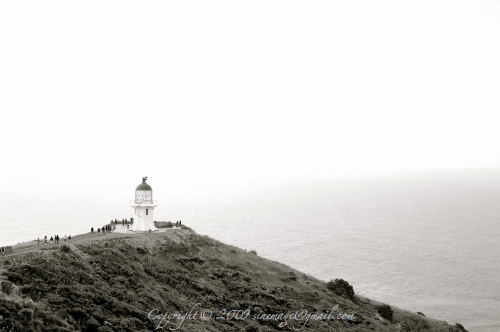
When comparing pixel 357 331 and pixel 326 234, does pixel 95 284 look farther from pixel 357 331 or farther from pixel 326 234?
pixel 326 234

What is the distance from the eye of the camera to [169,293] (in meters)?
29.3

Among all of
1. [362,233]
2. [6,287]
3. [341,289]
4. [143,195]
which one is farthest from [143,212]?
[362,233]

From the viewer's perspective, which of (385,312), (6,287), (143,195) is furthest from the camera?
(143,195)

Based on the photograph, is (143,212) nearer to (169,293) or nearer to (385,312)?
(169,293)

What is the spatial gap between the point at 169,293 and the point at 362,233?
77840mm

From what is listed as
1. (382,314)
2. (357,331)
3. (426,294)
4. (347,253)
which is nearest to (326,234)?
(347,253)

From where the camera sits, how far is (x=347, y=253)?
259 feet

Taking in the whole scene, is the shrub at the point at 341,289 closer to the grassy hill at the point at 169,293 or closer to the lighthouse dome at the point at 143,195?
the grassy hill at the point at 169,293

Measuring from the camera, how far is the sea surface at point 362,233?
191ft

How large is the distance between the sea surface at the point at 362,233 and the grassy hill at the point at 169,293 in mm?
17726

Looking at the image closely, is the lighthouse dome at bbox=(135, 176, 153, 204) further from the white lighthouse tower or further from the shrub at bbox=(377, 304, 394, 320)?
the shrub at bbox=(377, 304, 394, 320)

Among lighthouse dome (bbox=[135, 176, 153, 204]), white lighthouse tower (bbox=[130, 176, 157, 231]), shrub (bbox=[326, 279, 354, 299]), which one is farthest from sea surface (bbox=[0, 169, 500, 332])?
lighthouse dome (bbox=[135, 176, 153, 204])

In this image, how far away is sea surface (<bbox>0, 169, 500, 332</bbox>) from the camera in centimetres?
5828

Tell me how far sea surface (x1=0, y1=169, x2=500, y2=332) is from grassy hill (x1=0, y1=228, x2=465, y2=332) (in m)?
17.7
